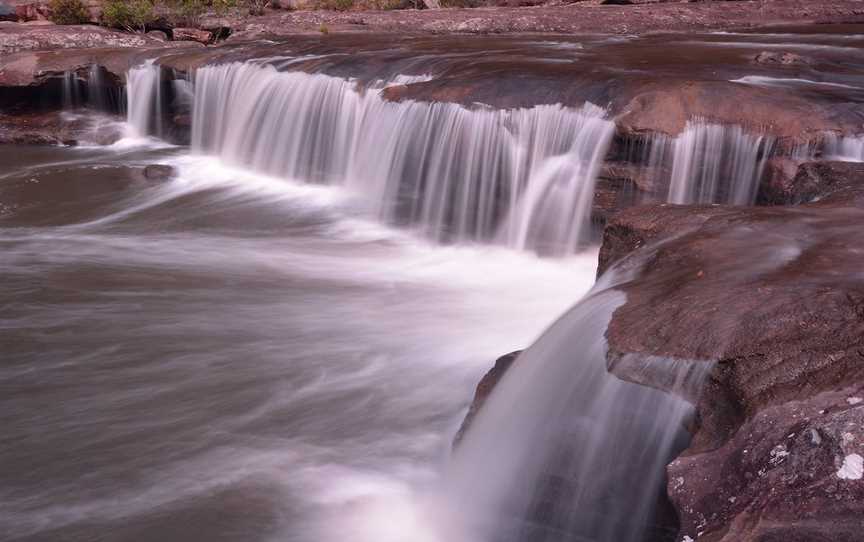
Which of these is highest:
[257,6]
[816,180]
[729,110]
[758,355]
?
[257,6]

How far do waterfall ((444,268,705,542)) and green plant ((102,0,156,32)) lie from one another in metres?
15.9

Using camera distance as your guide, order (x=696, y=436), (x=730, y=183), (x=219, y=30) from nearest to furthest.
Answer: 1. (x=696, y=436)
2. (x=730, y=183)
3. (x=219, y=30)

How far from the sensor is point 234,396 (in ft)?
20.2

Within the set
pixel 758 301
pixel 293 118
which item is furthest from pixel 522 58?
pixel 758 301

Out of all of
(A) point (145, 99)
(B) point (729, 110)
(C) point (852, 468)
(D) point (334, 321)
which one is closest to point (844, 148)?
(B) point (729, 110)

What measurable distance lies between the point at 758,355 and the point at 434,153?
6.57 m

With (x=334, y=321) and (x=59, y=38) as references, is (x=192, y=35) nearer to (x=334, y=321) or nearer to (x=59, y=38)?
(x=59, y=38)

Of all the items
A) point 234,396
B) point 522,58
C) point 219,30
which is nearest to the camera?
point 234,396

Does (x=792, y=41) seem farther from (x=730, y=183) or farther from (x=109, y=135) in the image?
(x=109, y=135)

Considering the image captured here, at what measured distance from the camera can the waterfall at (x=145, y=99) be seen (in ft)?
46.2

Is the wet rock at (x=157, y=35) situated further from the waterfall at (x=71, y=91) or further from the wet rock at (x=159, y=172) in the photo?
the wet rock at (x=159, y=172)

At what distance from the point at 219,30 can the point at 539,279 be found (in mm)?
13123

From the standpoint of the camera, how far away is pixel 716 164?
315 inches

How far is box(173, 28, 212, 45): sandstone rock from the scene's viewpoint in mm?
18672
